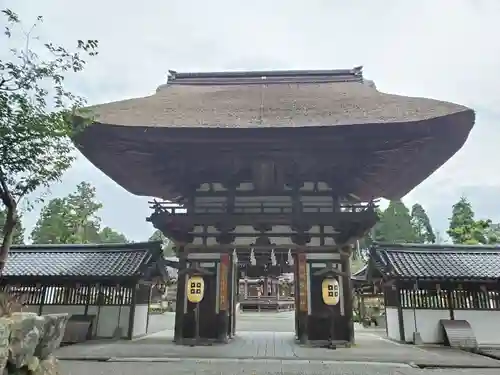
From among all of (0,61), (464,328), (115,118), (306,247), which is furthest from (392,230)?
(0,61)

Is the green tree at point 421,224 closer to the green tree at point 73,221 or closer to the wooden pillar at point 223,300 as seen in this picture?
the green tree at point 73,221

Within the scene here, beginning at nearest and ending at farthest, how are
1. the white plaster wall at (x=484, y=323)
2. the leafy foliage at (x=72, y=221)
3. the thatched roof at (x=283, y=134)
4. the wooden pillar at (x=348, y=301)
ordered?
the thatched roof at (x=283, y=134) → the wooden pillar at (x=348, y=301) → the white plaster wall at (x=484, y=323) → the leafy foliage at (x=72, y=221)

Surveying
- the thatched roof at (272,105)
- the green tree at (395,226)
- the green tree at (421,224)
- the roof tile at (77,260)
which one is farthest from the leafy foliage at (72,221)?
the green tree at (421,224)

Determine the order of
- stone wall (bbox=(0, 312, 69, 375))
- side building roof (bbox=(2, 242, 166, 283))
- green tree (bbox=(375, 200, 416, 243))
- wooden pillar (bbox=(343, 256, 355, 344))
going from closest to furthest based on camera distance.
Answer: stone wall (bbox=(0, 312, 69, 375)), wooden pillar (bbox=(343, 256, 355, 344)), side building roof (bbox=(2, 242, 166, 283)), green tree (bbox=(375, 200, 416, 243))

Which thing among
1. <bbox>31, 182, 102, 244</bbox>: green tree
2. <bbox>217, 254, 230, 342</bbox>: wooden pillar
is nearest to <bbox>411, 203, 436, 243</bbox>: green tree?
<bbox>31, 182, 102, 244</bbox>: green tree

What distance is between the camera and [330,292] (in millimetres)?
8664

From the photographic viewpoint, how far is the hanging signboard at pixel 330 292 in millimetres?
8648

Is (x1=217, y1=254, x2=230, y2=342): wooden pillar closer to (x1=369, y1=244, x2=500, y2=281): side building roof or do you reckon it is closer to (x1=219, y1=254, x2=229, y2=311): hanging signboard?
(x1=219, y1=254, x2=229, y2=311): hanging signboard

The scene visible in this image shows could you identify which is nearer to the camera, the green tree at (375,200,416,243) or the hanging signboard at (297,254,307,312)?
the hanging signboard at (297,254,307,312)

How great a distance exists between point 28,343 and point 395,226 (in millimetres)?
37002

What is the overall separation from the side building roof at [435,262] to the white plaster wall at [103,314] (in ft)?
22.9

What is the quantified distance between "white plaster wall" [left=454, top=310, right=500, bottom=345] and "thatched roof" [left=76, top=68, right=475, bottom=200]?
3544 millimetres

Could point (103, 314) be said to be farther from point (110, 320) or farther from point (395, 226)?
point (395, 226)

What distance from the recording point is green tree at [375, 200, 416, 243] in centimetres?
3694
